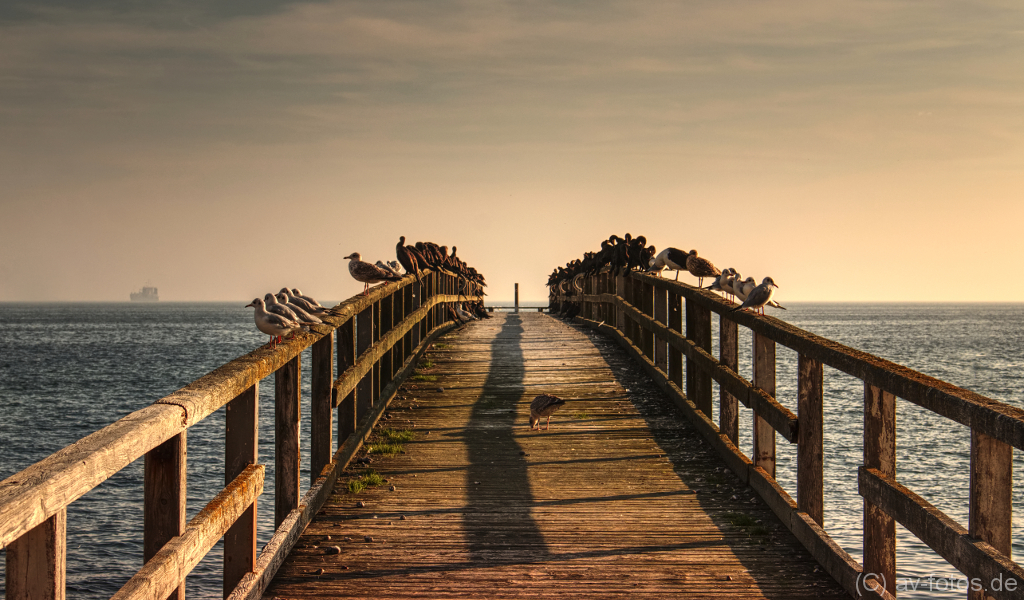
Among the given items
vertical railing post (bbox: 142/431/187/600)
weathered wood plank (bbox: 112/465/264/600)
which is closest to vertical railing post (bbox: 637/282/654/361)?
weathered wood plank (bbox: 112/465/264/600)

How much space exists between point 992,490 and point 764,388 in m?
2.74

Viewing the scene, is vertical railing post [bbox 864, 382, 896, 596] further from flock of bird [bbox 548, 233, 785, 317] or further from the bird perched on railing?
the bird perched on railing

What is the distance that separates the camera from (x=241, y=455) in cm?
385

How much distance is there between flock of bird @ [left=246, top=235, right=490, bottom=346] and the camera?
497 cm

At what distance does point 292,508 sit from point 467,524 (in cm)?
101

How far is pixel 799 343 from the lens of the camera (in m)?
4.78

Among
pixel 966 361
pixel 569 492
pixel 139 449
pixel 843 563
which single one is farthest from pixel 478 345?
pixel 966 361

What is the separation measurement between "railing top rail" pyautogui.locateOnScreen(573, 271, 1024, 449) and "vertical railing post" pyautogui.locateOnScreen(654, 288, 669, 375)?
11.5 feet

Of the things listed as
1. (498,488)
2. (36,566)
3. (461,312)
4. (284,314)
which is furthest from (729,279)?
(461,312)

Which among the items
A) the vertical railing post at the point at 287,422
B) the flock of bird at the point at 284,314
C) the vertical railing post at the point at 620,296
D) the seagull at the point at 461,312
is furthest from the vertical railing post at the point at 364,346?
the seagull at the point at 461,312

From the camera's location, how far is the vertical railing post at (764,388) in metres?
5.60

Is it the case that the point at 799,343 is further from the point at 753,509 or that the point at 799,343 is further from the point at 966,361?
the point at 966,361

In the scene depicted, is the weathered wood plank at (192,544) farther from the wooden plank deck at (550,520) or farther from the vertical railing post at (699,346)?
the vertical railing post at (699,346)

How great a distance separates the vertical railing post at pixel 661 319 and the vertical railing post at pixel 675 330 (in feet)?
0.72
